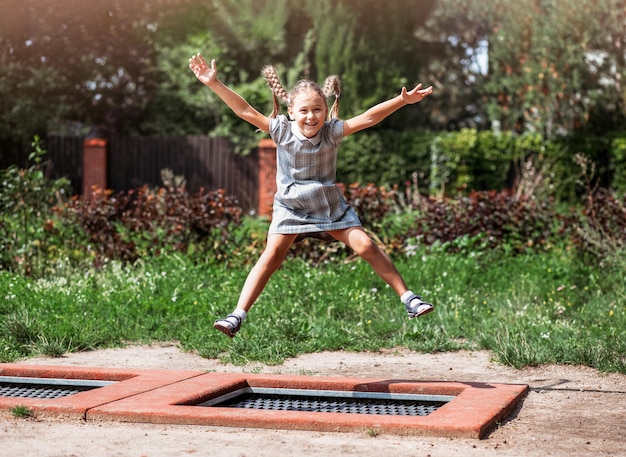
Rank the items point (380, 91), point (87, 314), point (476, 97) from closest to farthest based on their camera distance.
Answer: point (87, 314) < point (380, 91) < point (476, 97)

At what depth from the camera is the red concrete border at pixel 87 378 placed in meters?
4.44

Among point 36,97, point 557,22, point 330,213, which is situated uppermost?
point 557,22

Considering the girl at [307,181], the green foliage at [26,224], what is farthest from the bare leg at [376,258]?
the green foliage at [26,224]

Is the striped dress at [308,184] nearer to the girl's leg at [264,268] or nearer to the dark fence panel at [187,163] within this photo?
the girl's leg at [264,268]

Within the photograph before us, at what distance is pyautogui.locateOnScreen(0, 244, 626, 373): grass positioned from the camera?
6.46 metres

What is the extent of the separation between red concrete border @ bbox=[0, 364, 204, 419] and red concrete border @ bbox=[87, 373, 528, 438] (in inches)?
3.8

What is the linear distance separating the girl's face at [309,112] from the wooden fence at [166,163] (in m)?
15.4

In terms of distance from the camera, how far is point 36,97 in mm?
21391

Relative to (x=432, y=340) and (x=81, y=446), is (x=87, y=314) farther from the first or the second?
(x=81, y=446)

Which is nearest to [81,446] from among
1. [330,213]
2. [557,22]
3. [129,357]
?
[330,213]

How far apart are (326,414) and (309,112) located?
1.66 meters

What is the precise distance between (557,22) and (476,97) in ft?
23.2

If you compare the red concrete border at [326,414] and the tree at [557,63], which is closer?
the red concrete border at [326,414]

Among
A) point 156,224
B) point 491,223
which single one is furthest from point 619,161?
point 156,224
